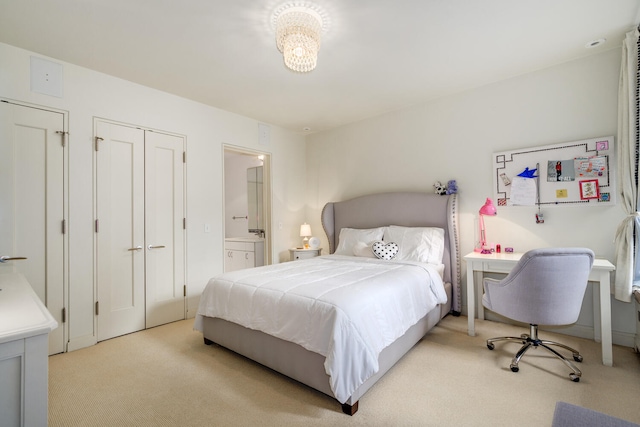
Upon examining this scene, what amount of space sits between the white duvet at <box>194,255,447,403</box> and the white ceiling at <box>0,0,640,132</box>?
6.59 ft

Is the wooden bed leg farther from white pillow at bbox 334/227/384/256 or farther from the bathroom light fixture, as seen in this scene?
the bathroom light fixture

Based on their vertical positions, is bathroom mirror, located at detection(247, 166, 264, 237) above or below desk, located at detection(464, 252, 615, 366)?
above

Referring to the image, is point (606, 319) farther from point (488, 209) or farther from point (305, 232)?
point (305, 232)

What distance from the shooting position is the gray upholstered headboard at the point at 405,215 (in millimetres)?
3615

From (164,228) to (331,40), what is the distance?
106 inches

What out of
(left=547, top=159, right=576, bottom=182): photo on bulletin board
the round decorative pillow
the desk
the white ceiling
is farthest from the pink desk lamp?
the white ceiling

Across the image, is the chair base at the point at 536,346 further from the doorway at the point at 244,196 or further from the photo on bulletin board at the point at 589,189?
the doorway at the point at 244,196

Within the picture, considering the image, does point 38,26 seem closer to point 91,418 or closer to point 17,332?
point 17,332

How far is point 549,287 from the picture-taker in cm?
223

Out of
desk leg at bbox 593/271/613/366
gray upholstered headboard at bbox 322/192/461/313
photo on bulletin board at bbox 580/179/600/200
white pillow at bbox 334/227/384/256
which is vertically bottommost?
desk leg at bbox 593/271/613/366

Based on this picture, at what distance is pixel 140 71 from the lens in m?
3.07

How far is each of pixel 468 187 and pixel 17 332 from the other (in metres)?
3.90

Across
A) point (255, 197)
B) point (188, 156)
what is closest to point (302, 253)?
point (255, 197)

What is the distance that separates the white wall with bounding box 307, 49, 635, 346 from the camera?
2.86 metres
